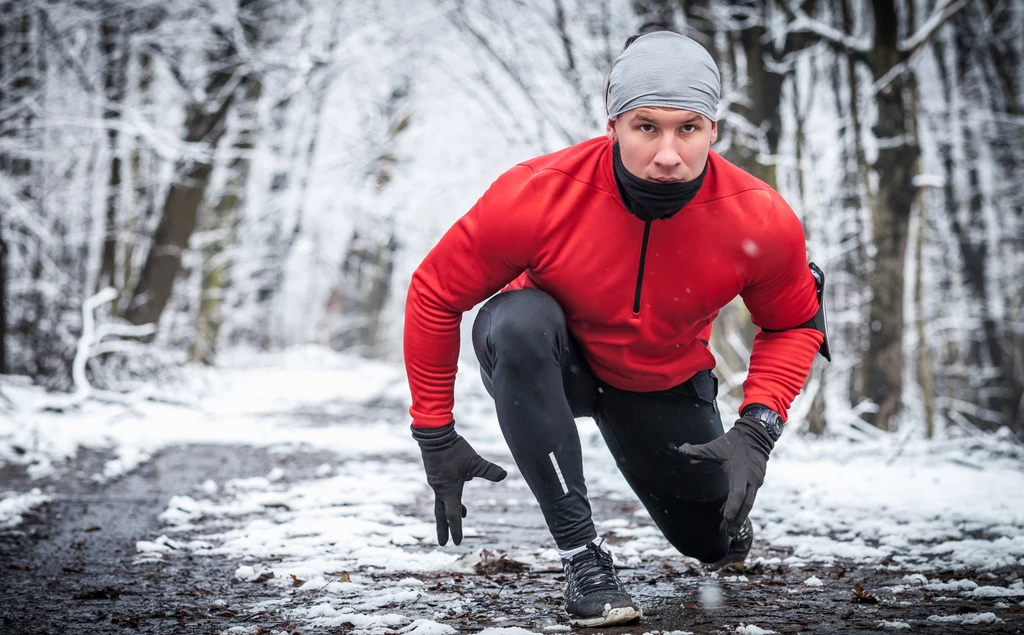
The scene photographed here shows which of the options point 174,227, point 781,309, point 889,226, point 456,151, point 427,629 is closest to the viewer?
point 427,629

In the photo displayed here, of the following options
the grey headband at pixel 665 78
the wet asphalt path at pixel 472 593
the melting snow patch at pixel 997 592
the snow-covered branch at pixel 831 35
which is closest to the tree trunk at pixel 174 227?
the snow-covered branch at pixel 831 35

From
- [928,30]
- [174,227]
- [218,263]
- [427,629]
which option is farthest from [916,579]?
[218,263]

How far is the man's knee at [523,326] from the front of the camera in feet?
8.02

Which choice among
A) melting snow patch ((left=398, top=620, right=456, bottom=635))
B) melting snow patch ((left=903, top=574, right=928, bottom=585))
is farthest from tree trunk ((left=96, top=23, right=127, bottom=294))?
melting snow patch ((left=903, top=574, right=928, bottom=585))

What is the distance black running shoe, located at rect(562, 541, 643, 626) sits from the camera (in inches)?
87.4

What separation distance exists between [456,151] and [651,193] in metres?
15.6

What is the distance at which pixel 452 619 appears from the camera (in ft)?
7.64

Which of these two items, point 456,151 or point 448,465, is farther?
point 456,151

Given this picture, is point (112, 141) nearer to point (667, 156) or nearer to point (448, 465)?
point (448, 465)

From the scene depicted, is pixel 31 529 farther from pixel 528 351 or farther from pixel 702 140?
pixel 702 140

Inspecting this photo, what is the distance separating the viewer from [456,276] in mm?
2465

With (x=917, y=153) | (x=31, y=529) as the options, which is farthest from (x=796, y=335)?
(x=917, y=153)

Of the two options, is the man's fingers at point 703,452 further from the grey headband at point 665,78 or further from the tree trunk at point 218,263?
the tree trunk at point 218,263

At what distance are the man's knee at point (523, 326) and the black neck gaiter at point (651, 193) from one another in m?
0.36
